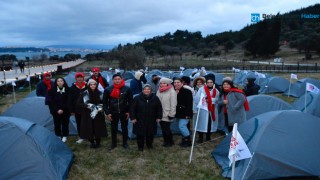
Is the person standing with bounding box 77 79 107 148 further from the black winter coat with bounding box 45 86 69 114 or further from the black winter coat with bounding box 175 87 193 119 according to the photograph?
the black winter coat with bounding box 175 87 193 119

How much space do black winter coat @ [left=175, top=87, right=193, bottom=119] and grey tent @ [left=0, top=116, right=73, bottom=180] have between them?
284 cm

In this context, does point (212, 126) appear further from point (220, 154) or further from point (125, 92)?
point (125, 92)

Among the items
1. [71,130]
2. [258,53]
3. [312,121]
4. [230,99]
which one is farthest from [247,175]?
[258,53]

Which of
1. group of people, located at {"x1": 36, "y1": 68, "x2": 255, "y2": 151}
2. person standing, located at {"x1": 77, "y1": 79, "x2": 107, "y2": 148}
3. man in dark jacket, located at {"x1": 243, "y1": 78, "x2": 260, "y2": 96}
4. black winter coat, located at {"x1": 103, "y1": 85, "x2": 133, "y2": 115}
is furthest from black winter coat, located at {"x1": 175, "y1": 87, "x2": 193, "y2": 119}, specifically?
man in dark jacket, located at {"x1": 243, "y1": 78, "x2": 260, "y2": 96}

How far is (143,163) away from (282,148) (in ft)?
8.99

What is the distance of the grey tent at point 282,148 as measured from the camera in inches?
200

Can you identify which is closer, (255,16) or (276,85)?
(276,85)

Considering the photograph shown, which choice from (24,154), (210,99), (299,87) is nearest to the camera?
(24,154)

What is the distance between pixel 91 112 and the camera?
6.56m

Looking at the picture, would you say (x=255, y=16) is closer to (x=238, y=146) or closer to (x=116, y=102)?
(x=116, y=102)

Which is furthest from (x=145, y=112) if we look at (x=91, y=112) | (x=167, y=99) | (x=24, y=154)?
(x=24, y=154)

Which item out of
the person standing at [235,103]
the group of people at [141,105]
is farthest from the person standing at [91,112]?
the person standing at [235,103]

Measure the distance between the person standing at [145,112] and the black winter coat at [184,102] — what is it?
0.55m

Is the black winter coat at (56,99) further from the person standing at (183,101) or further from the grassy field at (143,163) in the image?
the person standing at (183,101)
